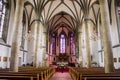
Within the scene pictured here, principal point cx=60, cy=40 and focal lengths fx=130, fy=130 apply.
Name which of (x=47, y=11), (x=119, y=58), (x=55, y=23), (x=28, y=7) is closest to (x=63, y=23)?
(x=55, y=23)

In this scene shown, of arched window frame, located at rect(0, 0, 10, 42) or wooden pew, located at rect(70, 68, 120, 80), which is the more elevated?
arched window frame, located at rect(0, 0, 10, 42)

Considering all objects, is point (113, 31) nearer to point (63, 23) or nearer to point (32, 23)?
point (32, 23)

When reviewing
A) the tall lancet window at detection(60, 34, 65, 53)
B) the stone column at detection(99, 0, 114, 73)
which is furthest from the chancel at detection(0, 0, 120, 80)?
the tall lancet window at detection(60, 34, 65, 53)

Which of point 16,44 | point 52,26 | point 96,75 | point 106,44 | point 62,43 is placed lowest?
point 96,75

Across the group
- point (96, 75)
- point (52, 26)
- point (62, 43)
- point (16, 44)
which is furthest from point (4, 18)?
point (62, 43)

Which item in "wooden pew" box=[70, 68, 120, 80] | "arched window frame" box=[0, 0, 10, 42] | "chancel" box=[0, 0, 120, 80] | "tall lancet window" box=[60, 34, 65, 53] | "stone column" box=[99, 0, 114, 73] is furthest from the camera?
"tall lancet window" box=[60, 34, 65, 53]

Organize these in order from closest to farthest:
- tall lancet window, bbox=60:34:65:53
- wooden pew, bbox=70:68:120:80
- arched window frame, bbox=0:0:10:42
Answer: wooden pew, bbox=70:68:120:80 → arched window frame, bbox=0:0:10:42 → tall lancet window, bbox=60:34:65:53

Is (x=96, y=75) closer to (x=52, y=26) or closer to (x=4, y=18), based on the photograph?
(x=4, y=18)

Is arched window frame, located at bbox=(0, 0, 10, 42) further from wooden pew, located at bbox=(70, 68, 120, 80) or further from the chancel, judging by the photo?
wooden pew, located at bbox=(70, 68, 120, 80)

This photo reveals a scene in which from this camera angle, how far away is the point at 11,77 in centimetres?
488

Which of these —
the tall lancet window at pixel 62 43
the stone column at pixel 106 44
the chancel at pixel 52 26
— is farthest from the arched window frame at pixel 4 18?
the tall lancet window at pixel 62 43

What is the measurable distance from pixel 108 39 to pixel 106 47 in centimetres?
67

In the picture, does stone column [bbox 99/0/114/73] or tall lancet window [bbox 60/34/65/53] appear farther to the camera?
tall lancet window [bbox 60/34/65/53]

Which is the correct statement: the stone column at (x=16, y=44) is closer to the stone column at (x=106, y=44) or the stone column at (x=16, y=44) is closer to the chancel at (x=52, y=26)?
the chancel at (x=52, y=26)
